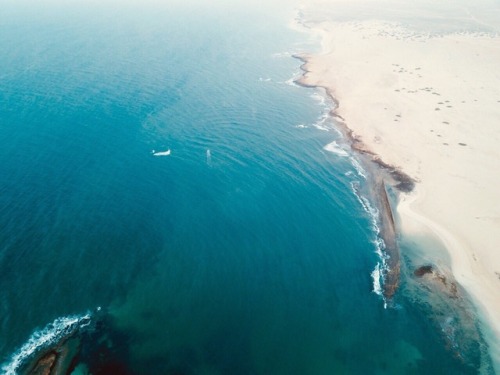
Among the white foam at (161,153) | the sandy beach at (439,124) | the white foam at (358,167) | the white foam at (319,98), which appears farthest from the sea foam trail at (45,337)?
the white foam at (319,98)

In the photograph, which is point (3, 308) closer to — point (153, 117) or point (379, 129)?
point (153, 117)

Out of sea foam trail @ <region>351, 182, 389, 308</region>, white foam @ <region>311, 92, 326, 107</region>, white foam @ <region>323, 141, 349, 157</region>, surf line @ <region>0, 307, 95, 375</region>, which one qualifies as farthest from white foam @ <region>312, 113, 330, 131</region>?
surf line @ <region>0, 307, 95, 375</region>

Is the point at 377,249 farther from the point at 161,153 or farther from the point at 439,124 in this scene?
the point at 439,124

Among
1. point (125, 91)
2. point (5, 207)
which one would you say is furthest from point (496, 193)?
point (125, 91)

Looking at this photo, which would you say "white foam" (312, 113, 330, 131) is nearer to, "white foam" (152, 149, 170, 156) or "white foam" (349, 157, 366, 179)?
"white foam" (349, 157, 366, 179)

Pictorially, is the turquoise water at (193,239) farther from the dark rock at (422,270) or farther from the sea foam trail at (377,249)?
the dark rock at (422,270)

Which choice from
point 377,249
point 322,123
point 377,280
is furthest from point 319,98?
point 377,280
